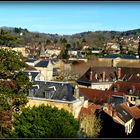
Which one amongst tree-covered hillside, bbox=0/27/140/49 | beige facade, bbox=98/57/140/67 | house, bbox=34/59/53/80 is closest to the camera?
tree-covered hillside, bbox=0/27/140/49

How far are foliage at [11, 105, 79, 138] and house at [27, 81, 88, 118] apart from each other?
365cm

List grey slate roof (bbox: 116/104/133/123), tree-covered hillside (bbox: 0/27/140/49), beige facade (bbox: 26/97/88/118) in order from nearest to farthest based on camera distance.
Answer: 1. tree-covered hillside (bbox: 0/27/140/49)
2. beige facade (bbox: 26/97/88/118)
3. grey slate roof (bbox: 116/104/133/123)

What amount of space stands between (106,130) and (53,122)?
421 centimetres

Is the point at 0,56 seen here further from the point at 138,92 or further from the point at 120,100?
the point at 138,92

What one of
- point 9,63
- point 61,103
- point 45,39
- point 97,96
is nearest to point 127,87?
point 97,96

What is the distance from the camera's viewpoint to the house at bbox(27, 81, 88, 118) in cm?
1769

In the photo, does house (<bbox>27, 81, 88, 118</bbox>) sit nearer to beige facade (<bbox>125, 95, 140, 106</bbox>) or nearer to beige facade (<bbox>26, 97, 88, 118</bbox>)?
beige facade (<bbox>26, 97, 88, 118</bbox>)

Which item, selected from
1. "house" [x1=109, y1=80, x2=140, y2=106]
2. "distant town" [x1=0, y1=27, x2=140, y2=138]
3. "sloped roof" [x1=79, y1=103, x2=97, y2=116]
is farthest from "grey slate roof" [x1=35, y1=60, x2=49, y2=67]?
"sloped roof" [x1=79, y1=103, x2=97, y2=116]

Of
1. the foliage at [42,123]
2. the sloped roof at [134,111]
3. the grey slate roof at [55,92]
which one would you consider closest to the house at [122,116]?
the sloped roof at [134,111]

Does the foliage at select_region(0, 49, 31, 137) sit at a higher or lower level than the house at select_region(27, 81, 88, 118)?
higher

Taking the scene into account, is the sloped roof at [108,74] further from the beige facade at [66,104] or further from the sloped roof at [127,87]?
the beige facade at [66,104]

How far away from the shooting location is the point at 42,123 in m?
13.2

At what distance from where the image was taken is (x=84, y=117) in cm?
1664

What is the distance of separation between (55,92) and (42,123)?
532 centimetres
